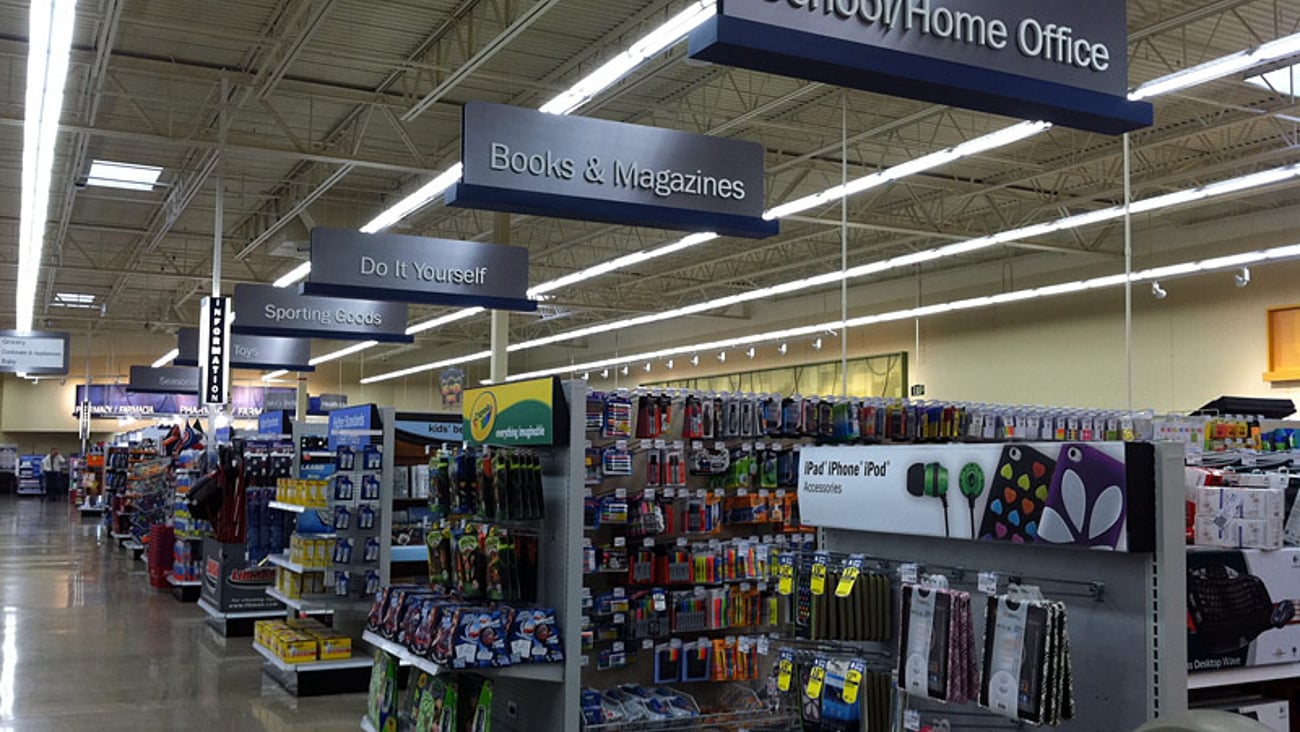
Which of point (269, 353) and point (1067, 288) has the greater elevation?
point (1067, 288)

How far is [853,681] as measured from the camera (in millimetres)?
3170

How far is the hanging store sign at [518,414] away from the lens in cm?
512

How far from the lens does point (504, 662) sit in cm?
485

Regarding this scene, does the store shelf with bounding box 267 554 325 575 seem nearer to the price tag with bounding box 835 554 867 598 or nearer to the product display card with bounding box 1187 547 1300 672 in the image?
the price tag with bounding box 835 554 867 598

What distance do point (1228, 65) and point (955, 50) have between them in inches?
184

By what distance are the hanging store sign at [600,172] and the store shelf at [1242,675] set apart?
5.00m

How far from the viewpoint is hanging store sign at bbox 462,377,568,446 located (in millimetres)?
5125

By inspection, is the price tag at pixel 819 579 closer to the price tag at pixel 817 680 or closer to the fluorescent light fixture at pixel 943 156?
the price tag at pixel 817 680

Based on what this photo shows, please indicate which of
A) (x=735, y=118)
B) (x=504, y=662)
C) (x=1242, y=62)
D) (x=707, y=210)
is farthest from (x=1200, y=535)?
(x=735, y=118)

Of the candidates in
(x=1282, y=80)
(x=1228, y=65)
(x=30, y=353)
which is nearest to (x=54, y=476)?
(x=30, y=353)

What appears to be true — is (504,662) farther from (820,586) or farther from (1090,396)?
(1090,396)

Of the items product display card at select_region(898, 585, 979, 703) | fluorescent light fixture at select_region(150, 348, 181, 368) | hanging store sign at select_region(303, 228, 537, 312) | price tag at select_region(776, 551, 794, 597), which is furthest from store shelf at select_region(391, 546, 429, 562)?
fluorescent light fixture at select_region(150, 348, 181, 368)

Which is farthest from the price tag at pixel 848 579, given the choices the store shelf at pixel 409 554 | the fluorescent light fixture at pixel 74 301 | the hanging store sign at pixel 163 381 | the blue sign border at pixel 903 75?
the fluorescent light fixture at pixel 74 301

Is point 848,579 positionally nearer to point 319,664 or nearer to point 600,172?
point 600,172
